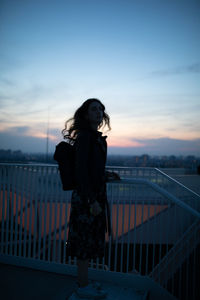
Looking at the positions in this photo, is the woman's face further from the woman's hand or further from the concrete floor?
the concrete floor

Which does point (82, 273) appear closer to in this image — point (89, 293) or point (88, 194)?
point (89, 293)

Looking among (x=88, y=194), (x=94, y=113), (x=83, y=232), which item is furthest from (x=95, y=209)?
(x=94, y=113)

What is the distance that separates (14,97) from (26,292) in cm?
1317

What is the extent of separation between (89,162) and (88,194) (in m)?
0.28

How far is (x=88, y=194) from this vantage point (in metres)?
1.43

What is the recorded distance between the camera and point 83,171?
1411mm

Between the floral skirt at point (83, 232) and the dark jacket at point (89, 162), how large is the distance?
21 centimetres

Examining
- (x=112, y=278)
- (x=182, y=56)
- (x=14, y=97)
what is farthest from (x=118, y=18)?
(x=14, y=97)

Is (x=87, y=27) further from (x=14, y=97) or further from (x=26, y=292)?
(x=14, y=97)

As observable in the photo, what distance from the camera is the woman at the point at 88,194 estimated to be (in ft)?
4.89

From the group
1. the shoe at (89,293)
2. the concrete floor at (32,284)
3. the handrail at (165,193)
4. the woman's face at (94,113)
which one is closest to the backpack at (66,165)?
the woman's face at (94,113)

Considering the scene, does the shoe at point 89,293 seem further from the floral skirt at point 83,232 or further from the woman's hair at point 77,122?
the woman's hair at point 77,122

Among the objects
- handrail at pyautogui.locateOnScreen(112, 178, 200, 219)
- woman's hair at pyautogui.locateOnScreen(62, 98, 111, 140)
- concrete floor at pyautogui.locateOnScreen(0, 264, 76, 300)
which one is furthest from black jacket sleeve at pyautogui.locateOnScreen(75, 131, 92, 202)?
concrete floor at pyautogui.locateOnScreen(0, 264, 76, 300)

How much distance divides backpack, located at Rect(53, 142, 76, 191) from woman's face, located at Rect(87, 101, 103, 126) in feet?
1.29
